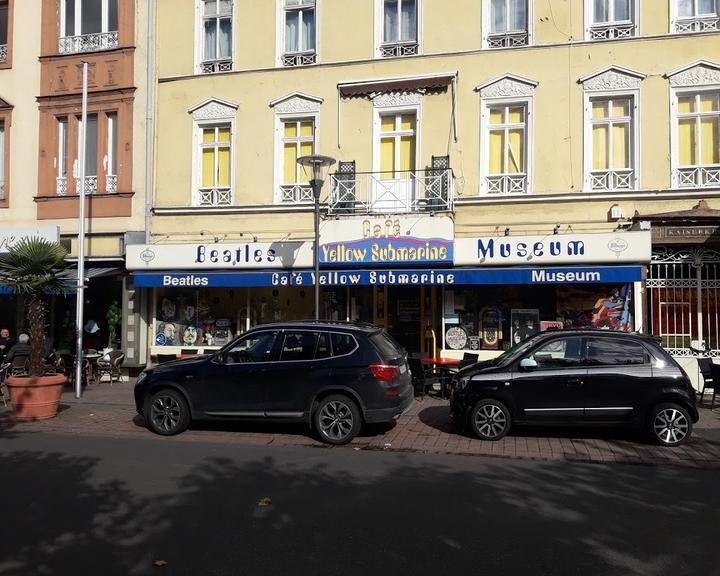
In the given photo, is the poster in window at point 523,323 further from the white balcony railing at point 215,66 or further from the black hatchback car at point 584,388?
the white balcony railing at point 215,66

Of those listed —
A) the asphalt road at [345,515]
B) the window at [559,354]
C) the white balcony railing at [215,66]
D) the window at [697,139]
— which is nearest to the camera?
the asphalt road at [345,515]

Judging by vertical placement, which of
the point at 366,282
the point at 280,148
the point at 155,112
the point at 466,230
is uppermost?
the point at 155,112

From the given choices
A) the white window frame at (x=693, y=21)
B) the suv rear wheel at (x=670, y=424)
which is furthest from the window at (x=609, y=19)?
the suv rear wheel at (x=670, y=424)

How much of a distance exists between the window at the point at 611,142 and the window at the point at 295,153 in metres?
6.44

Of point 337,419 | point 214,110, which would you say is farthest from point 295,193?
point 337,419

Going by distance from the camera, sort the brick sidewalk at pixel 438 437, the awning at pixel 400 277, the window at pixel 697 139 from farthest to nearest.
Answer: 1. the window at pixel 697 139
2. the awning at pixel 400 277
3. the brick sidewalk at pixel 438 437

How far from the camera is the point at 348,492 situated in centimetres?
624

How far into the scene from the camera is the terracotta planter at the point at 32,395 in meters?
10.1

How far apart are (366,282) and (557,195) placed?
15.0 feet

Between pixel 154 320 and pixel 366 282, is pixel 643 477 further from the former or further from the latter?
pixel 154 320

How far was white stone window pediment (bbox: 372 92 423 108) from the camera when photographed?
46.5ft

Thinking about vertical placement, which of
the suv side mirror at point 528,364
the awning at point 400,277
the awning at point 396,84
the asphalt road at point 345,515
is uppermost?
the awning at point 396,84

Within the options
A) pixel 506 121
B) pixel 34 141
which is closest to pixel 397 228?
pixel 506 121

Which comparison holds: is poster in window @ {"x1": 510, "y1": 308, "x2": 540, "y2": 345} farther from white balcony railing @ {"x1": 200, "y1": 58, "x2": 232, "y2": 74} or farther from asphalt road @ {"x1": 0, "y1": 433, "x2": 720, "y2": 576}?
white balcony railing @ {"x1": 200, "y1": 58, "x2": 232, "y2": 74}
